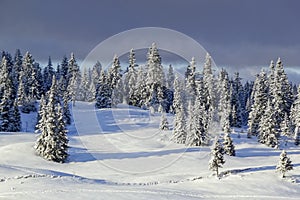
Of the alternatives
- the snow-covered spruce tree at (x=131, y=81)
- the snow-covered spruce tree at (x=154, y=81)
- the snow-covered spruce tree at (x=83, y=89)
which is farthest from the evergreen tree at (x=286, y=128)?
the snow-covered spruce tree at (x=83, y=89)

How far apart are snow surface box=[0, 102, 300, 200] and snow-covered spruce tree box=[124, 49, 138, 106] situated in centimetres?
1694

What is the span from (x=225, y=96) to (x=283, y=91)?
11914 mm

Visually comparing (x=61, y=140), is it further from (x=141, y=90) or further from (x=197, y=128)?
(x=141, y=90)

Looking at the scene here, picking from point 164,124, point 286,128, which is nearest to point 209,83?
point 286,128

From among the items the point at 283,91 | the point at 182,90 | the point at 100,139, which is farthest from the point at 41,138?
the point at 283,91

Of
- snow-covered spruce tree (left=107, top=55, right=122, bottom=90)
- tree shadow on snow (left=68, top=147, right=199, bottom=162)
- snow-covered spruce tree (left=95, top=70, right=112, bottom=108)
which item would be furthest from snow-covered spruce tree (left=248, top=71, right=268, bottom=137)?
snow-covered spruce tree (left=107, top=55, right=122, bottom=90)

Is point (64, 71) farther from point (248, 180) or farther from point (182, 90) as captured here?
point (248, 180)

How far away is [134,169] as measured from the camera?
51375 mm

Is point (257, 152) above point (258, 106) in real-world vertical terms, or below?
below

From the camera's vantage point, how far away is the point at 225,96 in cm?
8925

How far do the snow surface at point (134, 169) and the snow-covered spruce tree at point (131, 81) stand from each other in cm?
1694

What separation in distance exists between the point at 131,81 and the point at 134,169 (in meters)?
50.6

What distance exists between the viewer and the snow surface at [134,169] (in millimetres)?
36312

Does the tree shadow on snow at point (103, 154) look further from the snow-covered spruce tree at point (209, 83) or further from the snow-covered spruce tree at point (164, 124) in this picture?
the snow-covered spruce tree at point (209, 83)
